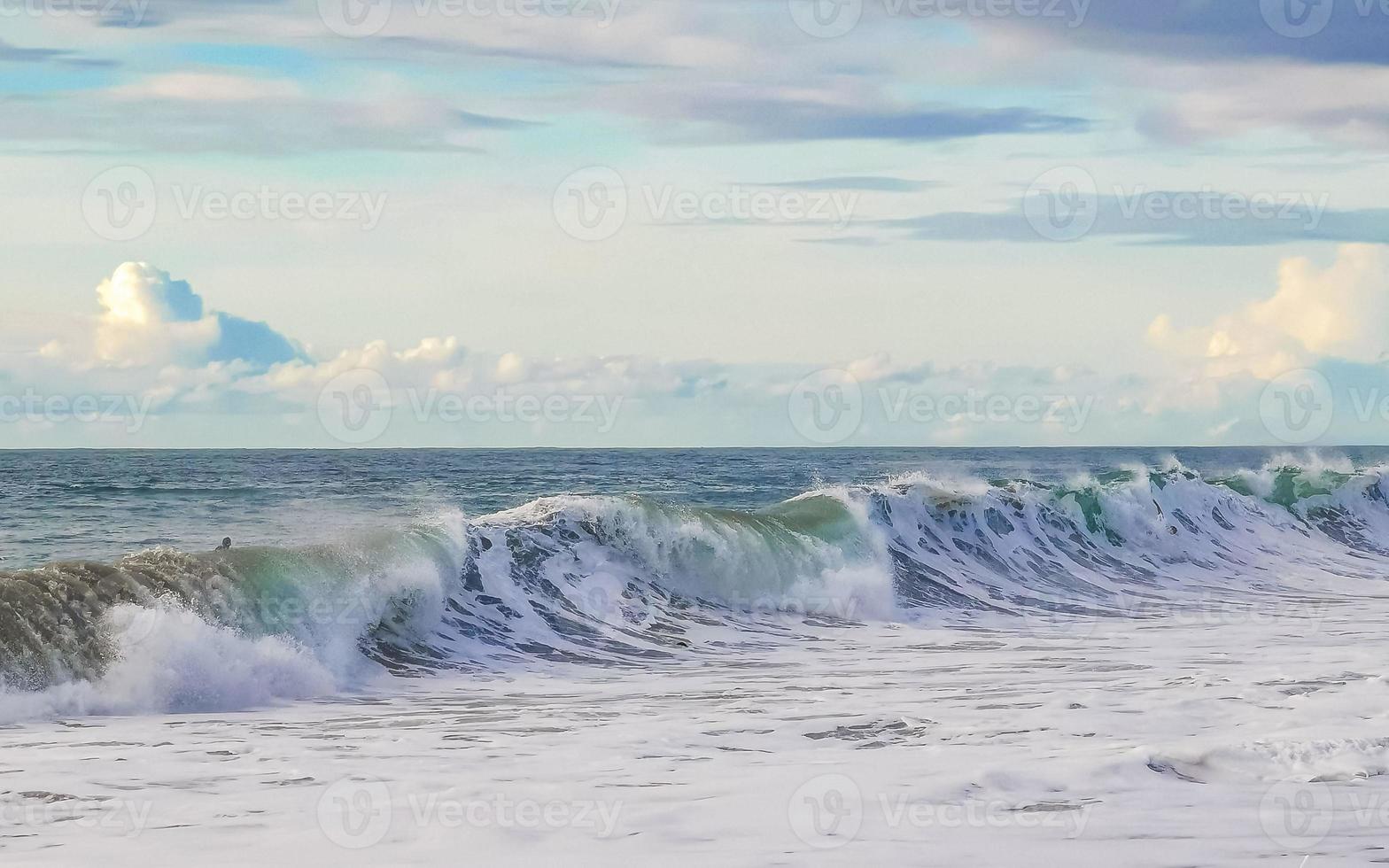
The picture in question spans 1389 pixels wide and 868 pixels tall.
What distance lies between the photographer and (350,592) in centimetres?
1795

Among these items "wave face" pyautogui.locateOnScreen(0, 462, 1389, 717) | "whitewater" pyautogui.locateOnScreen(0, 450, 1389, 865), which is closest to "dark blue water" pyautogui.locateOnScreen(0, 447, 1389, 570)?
"wave face" pyautogui.locateOnScreen(0, 462, 1389, 717)

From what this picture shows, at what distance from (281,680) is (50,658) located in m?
2.19

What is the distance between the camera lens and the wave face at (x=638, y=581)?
14344mm

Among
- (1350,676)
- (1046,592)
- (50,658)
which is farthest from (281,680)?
(1046,592)

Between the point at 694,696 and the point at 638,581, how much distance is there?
820 centimetres

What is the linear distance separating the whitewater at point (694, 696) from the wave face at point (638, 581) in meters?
0.06

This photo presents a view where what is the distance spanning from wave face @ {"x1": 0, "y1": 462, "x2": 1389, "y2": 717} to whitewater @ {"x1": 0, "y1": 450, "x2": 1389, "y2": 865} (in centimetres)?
6

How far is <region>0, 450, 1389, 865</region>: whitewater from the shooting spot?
28.0ft

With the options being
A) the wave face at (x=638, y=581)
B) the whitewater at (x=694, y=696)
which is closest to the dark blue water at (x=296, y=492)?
the wave face at (x=638, y=581)

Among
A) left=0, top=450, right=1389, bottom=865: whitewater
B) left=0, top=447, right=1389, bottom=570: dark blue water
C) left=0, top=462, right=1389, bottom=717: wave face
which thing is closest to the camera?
left=0, top=450, right=1389, bottom=865: whitewater

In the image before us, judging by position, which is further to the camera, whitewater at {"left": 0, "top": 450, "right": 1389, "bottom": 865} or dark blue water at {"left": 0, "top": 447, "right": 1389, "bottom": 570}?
dark blue water at {"left": 0, "top": 447, "right": 1389, "bottom": 570}

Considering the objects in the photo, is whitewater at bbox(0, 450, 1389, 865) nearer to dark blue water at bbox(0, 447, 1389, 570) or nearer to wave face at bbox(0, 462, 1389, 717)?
wave face at bbox(0, 462, 1389, 717)

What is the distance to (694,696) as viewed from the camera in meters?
14.5

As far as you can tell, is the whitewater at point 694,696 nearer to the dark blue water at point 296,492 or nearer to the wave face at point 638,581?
the wave face at point 638,581
